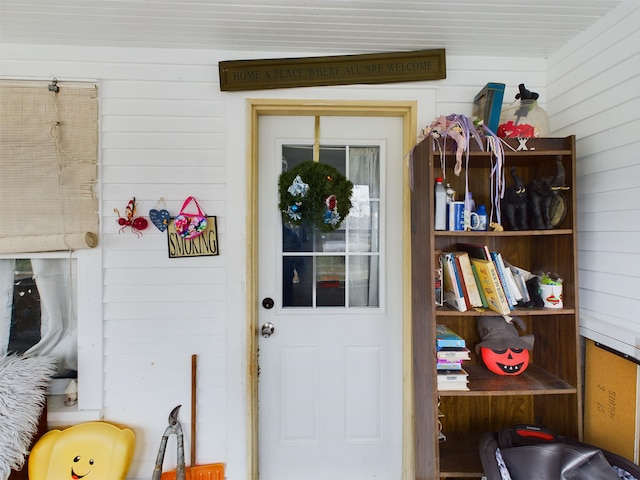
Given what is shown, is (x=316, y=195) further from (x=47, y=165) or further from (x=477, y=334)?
(x=47, y=165)

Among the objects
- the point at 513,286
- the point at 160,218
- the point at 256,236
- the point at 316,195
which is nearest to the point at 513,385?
the point at 513,286

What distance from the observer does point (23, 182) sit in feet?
5.06

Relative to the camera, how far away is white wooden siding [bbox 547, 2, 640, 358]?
1.24 m

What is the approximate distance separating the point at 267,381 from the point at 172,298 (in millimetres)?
679

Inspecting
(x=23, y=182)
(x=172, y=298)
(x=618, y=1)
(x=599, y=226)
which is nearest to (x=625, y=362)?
(x=599, y=226)

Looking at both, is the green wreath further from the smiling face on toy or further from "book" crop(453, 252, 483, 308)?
the smiling face on toy

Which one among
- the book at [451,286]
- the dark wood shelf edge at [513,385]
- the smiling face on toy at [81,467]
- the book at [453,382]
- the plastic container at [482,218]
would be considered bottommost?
the smiling face on toy at [81,467]

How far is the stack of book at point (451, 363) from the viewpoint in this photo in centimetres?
136

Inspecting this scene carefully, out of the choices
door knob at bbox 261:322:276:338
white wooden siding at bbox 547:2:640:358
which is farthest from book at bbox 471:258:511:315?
door knob at bbox 261:322:276:338

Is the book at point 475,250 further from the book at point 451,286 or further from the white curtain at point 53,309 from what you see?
the white curtain at point 53,309

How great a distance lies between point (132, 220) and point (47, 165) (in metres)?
0.49

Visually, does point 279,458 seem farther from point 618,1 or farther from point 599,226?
point 618,1

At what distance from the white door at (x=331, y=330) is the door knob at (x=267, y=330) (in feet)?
0.06

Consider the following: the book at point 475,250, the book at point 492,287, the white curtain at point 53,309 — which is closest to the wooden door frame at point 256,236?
the book at point 475,250
